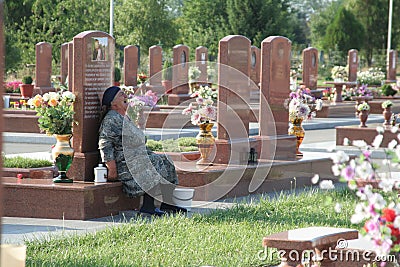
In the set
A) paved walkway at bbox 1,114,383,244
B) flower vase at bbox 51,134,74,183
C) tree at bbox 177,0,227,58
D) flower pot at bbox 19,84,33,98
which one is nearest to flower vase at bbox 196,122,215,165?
paved walkway at bbox 1,114,383,244

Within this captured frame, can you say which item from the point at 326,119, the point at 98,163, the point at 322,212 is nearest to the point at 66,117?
the point at 98,163

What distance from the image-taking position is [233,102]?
484 inches

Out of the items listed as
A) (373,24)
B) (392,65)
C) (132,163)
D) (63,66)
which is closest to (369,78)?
(392,65)

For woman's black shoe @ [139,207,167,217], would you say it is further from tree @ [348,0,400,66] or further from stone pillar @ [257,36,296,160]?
tree @ [348,0,400,66]

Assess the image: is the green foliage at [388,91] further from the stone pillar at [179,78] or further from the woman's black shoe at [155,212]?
the woman's black shoe at [155,212]

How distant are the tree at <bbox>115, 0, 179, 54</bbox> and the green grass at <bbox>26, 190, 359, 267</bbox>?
3323 cm

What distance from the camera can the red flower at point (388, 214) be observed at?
468cm

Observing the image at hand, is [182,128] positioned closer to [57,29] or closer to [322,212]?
[322,212]

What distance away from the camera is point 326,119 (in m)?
24.9

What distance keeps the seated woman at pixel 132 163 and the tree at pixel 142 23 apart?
1304 inches

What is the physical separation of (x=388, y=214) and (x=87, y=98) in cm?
602

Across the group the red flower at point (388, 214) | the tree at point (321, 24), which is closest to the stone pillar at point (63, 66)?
the red flower at point (388, 214)

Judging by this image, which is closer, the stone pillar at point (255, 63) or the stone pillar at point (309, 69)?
the stone pillar at point (309, 69)

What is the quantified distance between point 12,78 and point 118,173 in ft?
88.7
